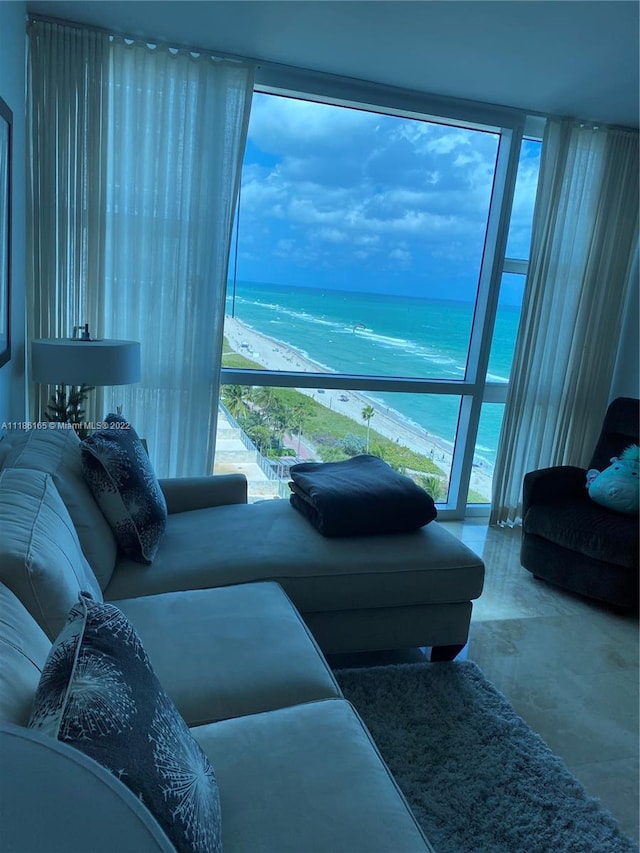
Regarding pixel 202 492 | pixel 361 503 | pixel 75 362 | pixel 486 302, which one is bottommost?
pixel 202 492

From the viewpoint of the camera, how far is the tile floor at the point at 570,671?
181 cm

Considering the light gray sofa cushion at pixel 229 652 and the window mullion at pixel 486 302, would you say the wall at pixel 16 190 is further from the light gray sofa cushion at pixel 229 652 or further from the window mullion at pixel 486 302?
the window mullion at pixel 486 302

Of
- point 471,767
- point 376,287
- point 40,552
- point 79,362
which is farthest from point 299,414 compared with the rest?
point 40,552

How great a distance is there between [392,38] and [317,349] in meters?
1.69

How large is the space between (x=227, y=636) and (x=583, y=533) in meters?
1.98

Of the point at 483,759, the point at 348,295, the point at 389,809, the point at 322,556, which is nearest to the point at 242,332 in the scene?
the point at 348,295

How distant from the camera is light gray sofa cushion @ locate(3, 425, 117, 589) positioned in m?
1.72

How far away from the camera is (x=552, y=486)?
3133 mm

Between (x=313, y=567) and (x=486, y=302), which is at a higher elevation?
(x=486, y=302)

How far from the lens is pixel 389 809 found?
1059 mm

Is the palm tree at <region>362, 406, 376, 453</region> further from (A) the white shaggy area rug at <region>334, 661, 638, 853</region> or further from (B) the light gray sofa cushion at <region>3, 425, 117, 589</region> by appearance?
(B) the light gray sofa cushion at <region>3, 425, 117, 589</region>

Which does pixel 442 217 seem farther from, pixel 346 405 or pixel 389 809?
pixel 389 809

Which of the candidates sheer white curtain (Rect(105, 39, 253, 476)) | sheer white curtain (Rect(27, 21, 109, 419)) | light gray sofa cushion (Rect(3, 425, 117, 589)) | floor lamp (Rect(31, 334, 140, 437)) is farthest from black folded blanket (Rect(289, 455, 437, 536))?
sheer white curtain (Rect(27, 21, 109, 419))

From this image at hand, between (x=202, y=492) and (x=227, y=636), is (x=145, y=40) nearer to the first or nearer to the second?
(x=202, y=492)
